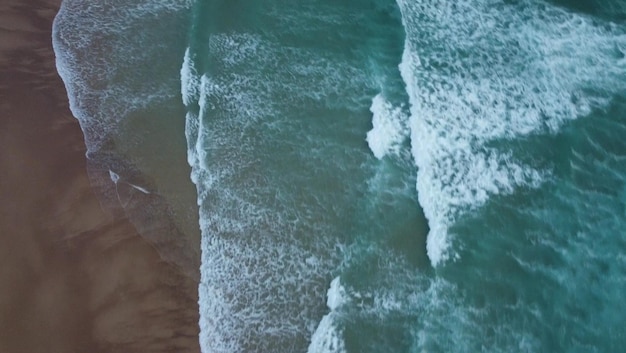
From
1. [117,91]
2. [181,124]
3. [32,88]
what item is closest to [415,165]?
[181,124]

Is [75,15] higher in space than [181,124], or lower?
higher

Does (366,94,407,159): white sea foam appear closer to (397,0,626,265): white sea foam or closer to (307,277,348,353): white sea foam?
(397,0,626,265): white sea foam

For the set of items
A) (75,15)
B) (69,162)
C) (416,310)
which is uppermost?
(75,15)

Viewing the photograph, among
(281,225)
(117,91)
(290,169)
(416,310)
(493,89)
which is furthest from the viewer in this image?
(493,89)

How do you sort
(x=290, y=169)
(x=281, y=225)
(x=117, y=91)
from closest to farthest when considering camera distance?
(x=281, y=225) → (x=290, y=169) → (x=117, y=91)

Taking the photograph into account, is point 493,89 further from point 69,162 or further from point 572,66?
point 69,162

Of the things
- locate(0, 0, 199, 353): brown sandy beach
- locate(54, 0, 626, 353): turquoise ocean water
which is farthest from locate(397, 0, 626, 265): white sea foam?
locate(0, 0, 199, 353): brown sandy beach

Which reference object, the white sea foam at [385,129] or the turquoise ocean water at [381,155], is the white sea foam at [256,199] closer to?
the turquoise ocean water at [381,155]
